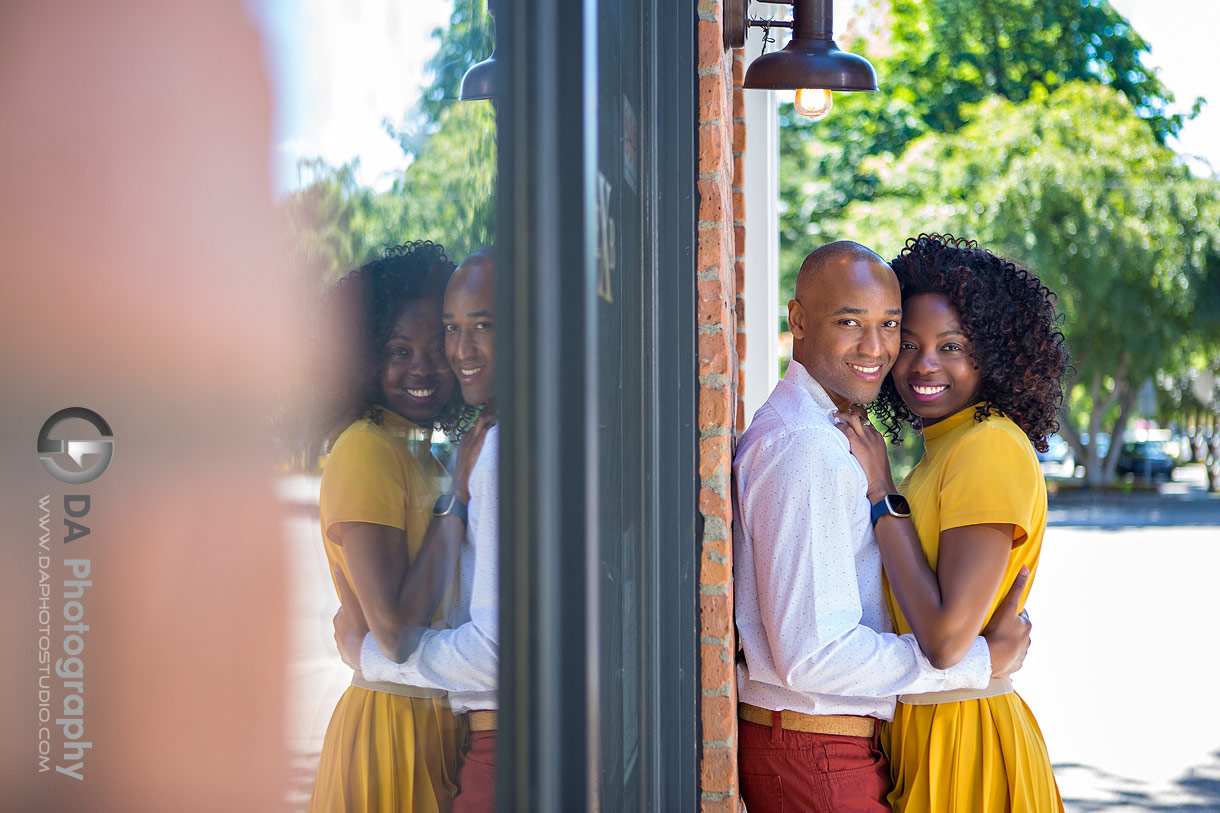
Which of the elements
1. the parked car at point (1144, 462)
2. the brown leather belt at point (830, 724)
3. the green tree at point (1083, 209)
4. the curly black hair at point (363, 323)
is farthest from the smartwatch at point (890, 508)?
the parked car at point (1144, 462)

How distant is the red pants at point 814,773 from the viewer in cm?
196

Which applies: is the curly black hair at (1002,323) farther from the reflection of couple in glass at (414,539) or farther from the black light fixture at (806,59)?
the reflection of couple in glass at (414,539)

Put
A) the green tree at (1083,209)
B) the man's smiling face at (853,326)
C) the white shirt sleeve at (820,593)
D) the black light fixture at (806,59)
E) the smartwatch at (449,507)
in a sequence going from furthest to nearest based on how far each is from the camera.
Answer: the green tree at (1083,209) < the black light fixture at (806,59) < the man's smiling face at (853,326) < the white shirt sleeve at (820,593) < the smartwatch at (449,507)

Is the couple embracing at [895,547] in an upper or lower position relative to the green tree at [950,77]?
lower

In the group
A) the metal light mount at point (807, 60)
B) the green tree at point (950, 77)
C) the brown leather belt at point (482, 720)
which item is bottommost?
the brown leather belt at point (482, 720)

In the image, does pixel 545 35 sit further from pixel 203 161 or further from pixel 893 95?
pixel 893 95

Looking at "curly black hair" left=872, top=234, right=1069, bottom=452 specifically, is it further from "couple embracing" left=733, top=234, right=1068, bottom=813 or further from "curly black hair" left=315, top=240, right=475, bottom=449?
"curly black hair" left=315, top=240, right=475, bottom=449

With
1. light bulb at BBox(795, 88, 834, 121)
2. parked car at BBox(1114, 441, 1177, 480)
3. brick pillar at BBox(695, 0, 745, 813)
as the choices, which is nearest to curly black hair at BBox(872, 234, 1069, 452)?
brick pillar at BBox(695, 0, 745, 813)

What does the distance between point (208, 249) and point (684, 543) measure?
5.00ft

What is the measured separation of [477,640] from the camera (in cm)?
66

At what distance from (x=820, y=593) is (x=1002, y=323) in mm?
742

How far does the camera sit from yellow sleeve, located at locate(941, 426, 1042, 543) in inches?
76.2

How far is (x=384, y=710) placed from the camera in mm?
551

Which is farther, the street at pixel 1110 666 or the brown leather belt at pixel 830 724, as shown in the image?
the brown leather belt at pixel 830 724
